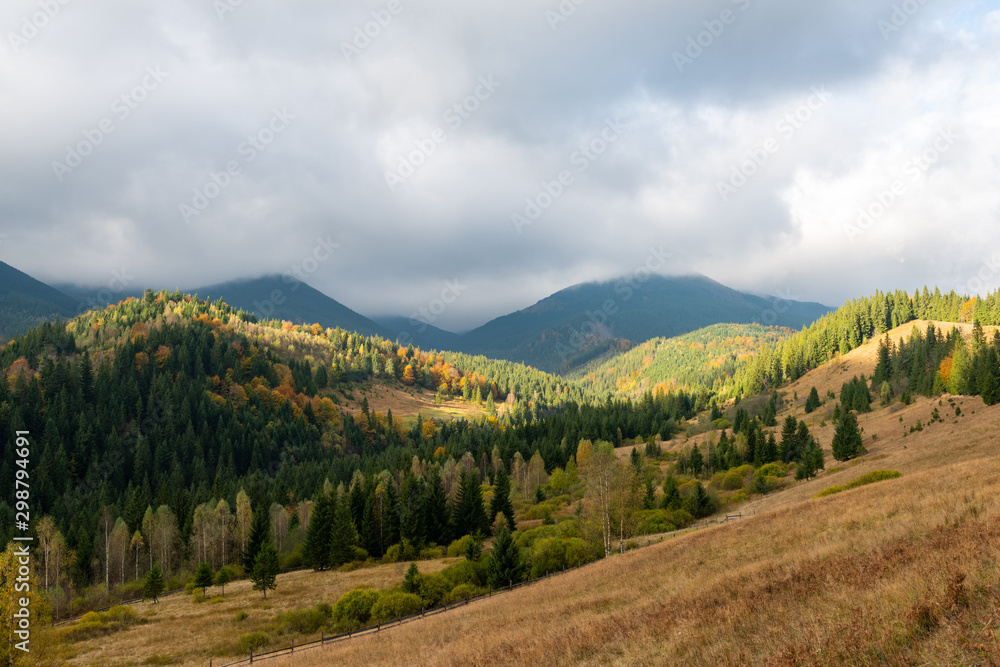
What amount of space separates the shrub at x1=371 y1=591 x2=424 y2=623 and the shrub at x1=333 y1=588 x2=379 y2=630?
77 centimetres

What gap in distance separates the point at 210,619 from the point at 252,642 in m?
14.6

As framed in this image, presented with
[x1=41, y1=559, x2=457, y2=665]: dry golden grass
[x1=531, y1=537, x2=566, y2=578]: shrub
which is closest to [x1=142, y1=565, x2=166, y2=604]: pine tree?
[x1=41, y1=559, x2=457, y2=665]: dry golden grass

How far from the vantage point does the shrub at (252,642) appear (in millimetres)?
38191

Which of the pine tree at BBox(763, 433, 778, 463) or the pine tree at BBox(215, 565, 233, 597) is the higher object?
the pine tree at BBox(763, 433, 778, 463)

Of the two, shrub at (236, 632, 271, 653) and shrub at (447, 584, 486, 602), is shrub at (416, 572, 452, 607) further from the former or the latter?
shrub at (236, 632, 271, 653)

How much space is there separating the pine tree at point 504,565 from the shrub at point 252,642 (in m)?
19.6

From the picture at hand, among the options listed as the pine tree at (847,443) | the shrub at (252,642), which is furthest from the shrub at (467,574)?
the pine tree at (847,443)

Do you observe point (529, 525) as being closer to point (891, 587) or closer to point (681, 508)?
point (681, 508)

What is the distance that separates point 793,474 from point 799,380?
11997 cm

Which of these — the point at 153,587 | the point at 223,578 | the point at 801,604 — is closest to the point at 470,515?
the point at 223,578

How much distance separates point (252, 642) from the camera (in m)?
38.8

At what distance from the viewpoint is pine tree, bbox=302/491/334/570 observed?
71.2m

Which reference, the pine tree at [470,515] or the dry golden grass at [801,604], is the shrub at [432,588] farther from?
the pine tree at [470,515]

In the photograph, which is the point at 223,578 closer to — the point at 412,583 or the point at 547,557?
the point at 412,583
